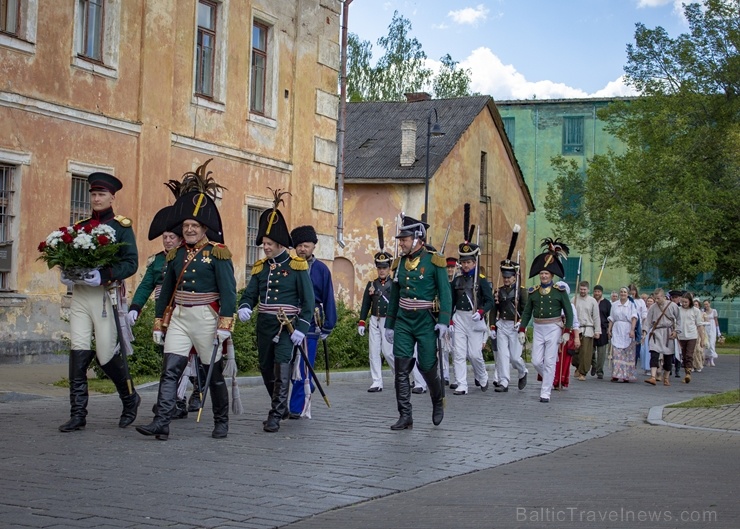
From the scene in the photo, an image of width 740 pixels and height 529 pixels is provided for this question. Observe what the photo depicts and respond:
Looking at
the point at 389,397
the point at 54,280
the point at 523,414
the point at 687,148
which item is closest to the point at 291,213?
the point at 54,280

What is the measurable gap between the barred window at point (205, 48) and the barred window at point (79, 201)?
3863 millimetres

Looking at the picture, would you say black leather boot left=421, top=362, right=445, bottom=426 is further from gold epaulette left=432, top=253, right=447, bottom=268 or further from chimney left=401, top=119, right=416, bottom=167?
chimney left=401, top=119, right=416, bottom=167

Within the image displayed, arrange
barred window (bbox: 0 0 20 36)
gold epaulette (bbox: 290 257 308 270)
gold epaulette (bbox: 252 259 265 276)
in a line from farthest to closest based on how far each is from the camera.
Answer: barred window (bbox: 0 0 20 36) → gold epaulette (bbox: 252 259 265 276) → gold epaulette (bbox: 290 257 308 270)

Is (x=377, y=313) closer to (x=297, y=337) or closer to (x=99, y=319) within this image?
(x=297, y=337)

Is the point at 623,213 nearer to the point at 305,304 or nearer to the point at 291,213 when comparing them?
the point at 291,213

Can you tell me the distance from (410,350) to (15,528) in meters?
6.49

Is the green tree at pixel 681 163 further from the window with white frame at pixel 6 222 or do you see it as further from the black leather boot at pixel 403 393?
the black leather boot at pixel 403 393

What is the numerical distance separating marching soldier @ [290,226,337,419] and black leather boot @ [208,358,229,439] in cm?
174

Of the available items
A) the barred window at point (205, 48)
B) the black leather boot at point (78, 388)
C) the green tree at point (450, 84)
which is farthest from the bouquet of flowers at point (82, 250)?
the green tree at point (450, 84)

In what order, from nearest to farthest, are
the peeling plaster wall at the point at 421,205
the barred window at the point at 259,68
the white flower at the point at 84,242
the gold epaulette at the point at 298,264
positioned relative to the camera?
the white flower at the point at 84,242 < the gold epaulette at the point at 298,264 < the barred window at the point at 259,68 < the peeling plaster wall at the point at 421,205

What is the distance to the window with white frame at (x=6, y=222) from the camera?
19.6 meters

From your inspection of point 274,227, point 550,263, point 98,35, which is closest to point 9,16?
point 98,35

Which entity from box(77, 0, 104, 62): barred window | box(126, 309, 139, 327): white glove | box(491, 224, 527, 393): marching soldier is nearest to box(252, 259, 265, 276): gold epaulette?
box(126, 309, 139, 327): white glove

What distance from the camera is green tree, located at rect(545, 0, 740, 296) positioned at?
150 feet
